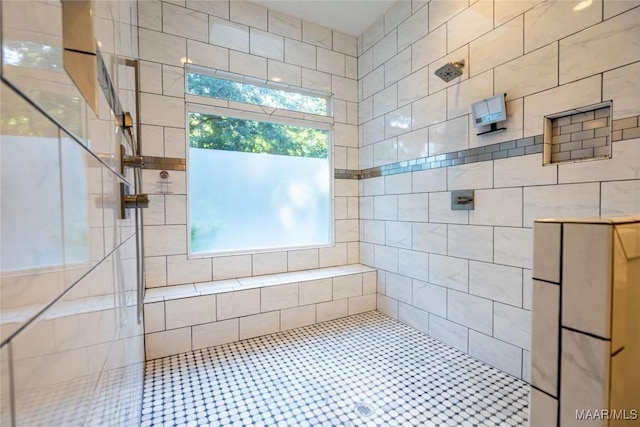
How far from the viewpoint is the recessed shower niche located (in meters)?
1.46

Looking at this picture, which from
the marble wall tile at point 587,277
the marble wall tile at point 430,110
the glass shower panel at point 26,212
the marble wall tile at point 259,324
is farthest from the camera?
the marble wall tile at point 259,324

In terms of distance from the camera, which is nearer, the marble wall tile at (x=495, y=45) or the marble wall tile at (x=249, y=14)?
the marble wall tile at (x=495, y=45)

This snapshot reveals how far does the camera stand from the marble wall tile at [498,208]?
1.79 meters

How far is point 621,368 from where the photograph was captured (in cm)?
48

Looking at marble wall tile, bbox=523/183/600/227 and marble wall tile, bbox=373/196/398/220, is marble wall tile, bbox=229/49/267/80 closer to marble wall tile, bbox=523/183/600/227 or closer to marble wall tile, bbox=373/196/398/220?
marble wall tile, bbox=373/196/398/220

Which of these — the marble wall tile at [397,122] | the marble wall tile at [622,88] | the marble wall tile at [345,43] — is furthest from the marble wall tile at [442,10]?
the marble wall tile at [622,88]

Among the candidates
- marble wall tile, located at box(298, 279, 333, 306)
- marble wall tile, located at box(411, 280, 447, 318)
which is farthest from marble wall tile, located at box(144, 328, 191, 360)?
marble wall tile, located at box(411, 280, 447, 318)

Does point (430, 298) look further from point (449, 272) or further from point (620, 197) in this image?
point (620, 197)

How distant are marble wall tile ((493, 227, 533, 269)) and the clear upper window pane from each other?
7.10 ft

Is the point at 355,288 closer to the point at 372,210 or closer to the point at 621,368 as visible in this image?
the point at 372,210

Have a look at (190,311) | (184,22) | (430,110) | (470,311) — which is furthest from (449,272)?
(184,22)

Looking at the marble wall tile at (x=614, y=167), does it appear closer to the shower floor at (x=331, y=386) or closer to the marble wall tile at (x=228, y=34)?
the shower floor at (x=331, y=386)

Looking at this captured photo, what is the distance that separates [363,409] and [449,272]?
122cm

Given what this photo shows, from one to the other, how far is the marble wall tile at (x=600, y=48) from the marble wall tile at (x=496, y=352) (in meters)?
1.67
